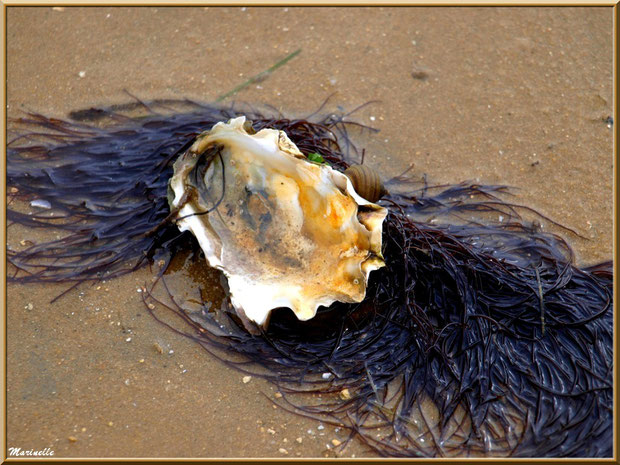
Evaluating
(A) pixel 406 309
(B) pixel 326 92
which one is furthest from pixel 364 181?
(B) pixel 326 92

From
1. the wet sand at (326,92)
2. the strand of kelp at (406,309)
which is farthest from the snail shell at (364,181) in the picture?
the wet sand at (326,92)

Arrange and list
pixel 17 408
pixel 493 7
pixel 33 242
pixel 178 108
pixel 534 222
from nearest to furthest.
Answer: pixel 17 408 < pixel 33 242 < pixel 534 222 < pixel 178 108 < pixel 493 7

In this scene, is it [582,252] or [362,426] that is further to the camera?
[582,252]

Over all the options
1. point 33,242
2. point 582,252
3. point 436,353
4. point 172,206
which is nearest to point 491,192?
point 582,252

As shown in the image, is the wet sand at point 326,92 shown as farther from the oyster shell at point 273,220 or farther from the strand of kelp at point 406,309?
the oyster shell at point 273,220

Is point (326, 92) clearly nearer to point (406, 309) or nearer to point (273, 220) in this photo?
point (273, 220)

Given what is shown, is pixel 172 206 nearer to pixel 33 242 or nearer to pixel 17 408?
pixel 33 242

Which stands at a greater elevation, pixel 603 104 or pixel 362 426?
pixel 603 104

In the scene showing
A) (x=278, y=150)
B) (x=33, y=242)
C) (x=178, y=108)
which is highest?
(x=278, y=150)
